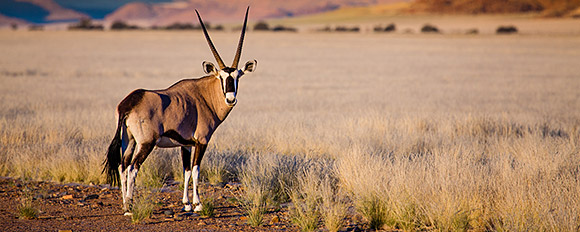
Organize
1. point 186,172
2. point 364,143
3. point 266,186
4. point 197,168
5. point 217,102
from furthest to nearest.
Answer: point 364,143 → point 266,186 → point 217,102 → point 186,172 → point 197,168

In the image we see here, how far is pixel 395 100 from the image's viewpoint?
21.4 meters

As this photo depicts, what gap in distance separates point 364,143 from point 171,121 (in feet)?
17.8

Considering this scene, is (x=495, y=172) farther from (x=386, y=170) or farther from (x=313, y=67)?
(x=313, y=67)

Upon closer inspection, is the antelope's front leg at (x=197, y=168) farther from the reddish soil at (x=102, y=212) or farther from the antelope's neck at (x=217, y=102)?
the antelope's neck at (x=217, y=102)

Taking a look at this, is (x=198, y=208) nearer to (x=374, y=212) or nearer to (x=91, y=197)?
(x=91, y=197)

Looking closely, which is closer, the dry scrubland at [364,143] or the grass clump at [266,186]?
the dry scrubland at [364,143]

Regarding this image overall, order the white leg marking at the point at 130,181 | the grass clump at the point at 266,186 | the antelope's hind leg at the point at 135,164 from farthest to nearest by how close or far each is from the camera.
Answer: the grass clump at the point at 266,186 < the white leg marking at the point at 130,181 < the antelope's hind leg at the point at 135,164

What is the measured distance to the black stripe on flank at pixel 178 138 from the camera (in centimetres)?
673

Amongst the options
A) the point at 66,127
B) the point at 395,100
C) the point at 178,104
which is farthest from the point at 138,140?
the point at 395,100

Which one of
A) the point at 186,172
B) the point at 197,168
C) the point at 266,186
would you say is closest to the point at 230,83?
the point at 197,168

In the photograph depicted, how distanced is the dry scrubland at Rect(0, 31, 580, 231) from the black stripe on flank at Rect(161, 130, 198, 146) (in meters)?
0.98

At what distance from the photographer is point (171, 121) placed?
676 centimetres

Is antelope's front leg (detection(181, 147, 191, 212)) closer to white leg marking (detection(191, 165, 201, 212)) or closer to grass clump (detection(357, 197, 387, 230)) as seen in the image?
white leg marking (detection(191, 165, 201, 212))

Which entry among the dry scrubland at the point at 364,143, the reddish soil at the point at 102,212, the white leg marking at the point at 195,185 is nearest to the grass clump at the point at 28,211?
the reddish soil at the point at 102,212
